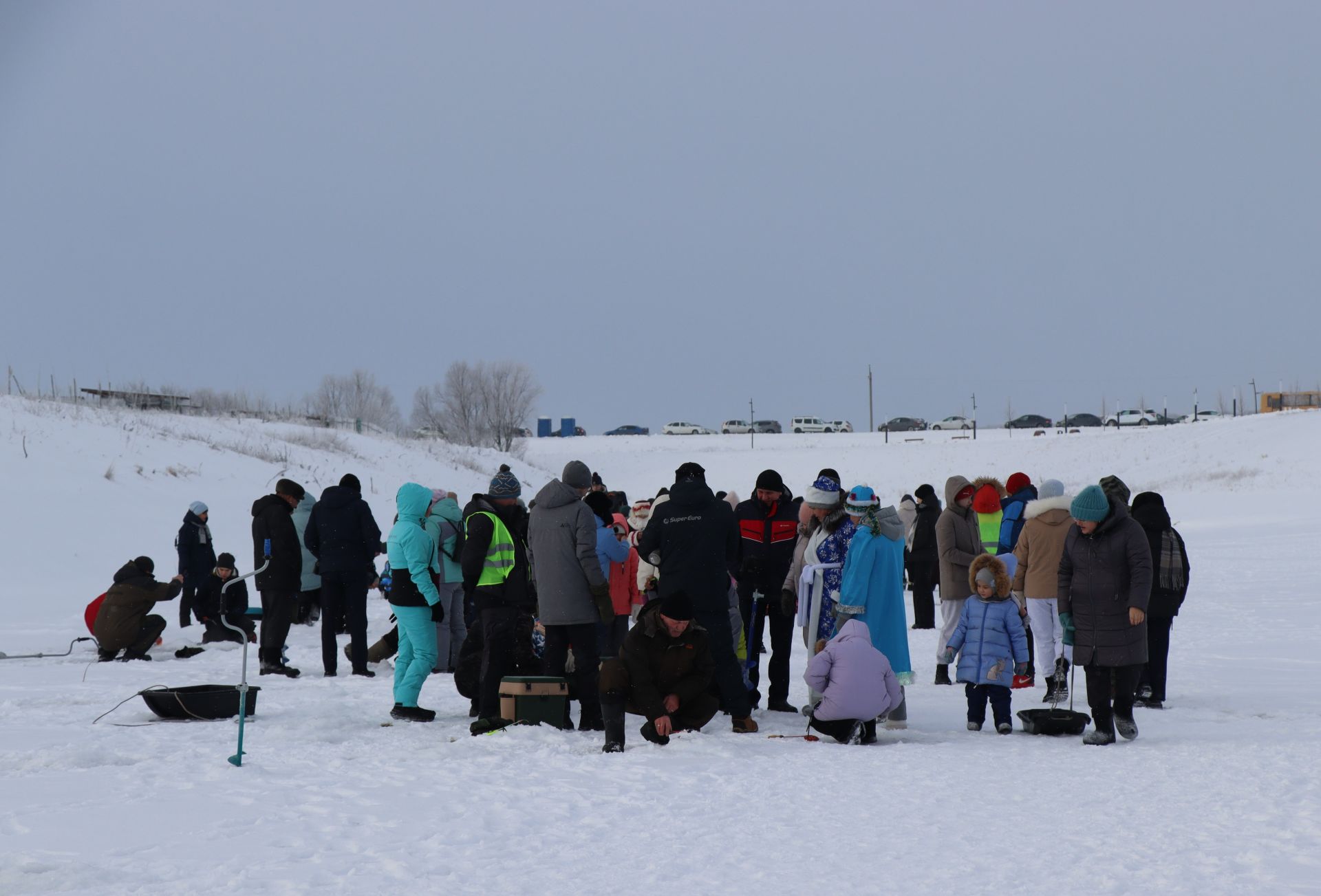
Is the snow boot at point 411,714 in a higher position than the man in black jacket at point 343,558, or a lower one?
lower

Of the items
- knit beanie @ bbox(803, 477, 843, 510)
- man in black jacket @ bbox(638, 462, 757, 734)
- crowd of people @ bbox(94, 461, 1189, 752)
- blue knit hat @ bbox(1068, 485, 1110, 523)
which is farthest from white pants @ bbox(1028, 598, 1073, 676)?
man in black jacket @ bbox(638, 462, 757, 734)

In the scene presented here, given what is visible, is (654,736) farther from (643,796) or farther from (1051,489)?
(1051,489)

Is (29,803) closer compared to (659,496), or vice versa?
(29,803)

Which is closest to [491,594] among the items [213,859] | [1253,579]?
[213,859]

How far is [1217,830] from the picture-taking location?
546cm

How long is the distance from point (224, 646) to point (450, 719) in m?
5.26

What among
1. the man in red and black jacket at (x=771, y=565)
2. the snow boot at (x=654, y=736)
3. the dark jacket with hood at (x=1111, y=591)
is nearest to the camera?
the snow boot at (x=654, y=736)

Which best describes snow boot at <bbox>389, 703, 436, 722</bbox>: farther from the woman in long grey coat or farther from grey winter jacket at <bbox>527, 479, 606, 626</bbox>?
the woman in long grey coat

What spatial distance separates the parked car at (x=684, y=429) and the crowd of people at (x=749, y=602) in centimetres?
7932

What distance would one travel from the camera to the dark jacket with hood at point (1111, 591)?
7.80m

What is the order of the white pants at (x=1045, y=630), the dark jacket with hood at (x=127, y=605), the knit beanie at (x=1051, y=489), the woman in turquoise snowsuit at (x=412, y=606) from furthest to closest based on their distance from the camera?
the dark jacket with hood at (x=127, y=605) → the knit beanie at (x=1051, y=489) → the white pants at (x=1045, y=630) → the woman in turquoise snowsuit at (x=412, y=606)

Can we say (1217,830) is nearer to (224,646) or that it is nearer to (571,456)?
(224,646)

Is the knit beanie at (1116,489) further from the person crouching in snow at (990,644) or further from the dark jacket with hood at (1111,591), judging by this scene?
the person crouching in snow at (990,644)

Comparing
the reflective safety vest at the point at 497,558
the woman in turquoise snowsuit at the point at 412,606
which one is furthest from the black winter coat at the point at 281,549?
the reflective safety vest at the point at 497,558
